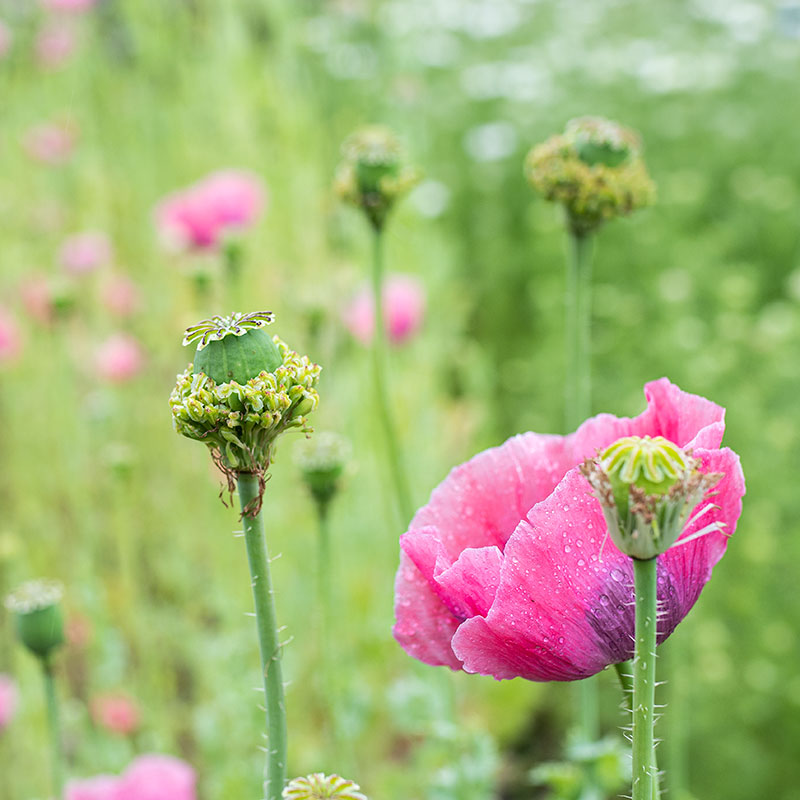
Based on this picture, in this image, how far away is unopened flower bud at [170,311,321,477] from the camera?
0.34 m

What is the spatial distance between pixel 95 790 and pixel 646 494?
0.73 m

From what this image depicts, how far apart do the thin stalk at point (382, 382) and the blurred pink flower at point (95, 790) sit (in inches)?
13.8

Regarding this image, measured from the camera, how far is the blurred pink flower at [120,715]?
1.19 meters

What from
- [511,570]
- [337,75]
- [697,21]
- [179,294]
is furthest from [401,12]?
[511,570]

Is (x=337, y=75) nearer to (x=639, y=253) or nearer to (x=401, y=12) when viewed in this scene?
(x=401, y=12)

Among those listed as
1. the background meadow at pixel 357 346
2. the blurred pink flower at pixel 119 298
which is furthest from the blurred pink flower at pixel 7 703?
the blurred pink flower at pixel 119 298

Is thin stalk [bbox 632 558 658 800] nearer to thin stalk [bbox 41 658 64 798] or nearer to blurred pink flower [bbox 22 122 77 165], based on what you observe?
thin stalk [bbox 41 658 64 798]

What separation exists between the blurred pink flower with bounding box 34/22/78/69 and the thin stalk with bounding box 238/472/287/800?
2.59 meters

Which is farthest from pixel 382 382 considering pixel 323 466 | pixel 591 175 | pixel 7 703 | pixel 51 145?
pixel 51 145

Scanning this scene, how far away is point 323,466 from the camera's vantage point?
0.70 metres

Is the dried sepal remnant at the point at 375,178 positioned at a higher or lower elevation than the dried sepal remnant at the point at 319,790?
higher

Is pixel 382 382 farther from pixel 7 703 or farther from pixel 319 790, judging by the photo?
pixel 7 703

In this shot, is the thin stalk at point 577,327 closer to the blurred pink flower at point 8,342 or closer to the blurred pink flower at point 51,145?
the blurred pink flower at point 8,342

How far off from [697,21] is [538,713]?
11.8 ft
